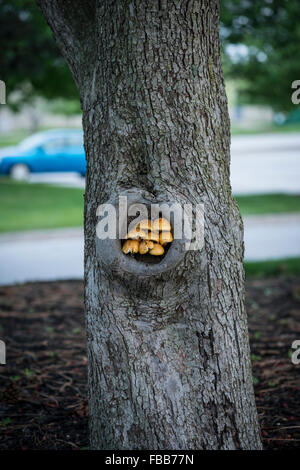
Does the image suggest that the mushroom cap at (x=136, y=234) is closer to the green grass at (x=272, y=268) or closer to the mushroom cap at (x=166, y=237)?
the mushroom cap at (x=166, y=237)

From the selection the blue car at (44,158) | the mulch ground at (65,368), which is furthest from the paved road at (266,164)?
the mulch ground at (65,368)

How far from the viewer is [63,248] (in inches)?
384

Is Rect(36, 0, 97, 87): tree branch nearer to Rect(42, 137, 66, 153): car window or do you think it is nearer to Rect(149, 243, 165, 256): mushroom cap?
Rect(149, 243, 165, 256): mushroom cap

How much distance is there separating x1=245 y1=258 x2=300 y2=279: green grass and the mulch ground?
723 mm

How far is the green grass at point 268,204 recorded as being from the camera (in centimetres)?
1255

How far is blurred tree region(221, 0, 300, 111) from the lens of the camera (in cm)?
1086

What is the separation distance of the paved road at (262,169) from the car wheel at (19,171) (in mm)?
308

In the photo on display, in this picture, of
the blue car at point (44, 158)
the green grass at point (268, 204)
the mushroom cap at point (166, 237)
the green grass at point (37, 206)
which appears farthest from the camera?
the blue car at point (44, 158)

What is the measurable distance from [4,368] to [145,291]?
2.15 metres

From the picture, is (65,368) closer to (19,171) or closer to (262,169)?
(19,171)

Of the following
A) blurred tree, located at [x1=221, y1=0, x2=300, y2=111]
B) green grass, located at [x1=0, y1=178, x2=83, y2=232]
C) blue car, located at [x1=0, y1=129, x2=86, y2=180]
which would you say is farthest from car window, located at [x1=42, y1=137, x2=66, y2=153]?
blurred tree, located at [x1=221, y1=0, x2=300, y2=111]

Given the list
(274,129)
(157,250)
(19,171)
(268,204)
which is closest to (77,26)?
(157,250)
